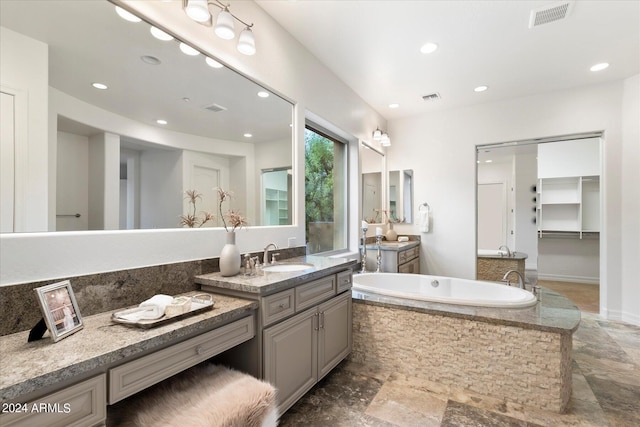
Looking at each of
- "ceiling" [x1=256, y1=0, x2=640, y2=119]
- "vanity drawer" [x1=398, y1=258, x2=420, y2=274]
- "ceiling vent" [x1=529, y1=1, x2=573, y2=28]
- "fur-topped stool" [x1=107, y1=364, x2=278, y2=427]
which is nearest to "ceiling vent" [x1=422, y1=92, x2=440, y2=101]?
"ceiling" [x1=256, y1=0, x2=640, y2=119]

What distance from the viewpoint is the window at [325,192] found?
297 centimetres

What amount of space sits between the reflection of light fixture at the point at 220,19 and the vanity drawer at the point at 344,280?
1.65 metres

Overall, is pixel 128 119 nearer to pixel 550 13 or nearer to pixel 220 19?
pixel 220 19

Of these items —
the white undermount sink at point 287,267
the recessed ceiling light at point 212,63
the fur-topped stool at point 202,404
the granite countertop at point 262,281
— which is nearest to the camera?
the fur-topped stool at point 202,404

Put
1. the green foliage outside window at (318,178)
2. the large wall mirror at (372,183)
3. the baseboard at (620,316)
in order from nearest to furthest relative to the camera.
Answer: the green foliage outside window at (318,178) → the baseboard at (620,316) → the large wall mirror at (372,183)

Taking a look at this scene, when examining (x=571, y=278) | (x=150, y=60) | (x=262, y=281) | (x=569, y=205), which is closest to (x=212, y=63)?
(x=150, y=60)

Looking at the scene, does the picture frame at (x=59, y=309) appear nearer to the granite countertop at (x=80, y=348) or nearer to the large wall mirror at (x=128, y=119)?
the granite countertop at (x=80, y=348)

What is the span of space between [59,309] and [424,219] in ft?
13.7

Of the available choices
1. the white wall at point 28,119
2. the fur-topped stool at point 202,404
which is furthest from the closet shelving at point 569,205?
the white wall at point 28,119

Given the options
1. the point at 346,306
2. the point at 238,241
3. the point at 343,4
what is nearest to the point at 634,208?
the point at 346,306

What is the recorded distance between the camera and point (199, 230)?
1770 millimetres

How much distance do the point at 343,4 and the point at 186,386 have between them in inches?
102

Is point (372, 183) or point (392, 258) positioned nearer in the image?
point (392, 258)

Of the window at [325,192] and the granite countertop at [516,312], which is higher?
the window at [325,192]
